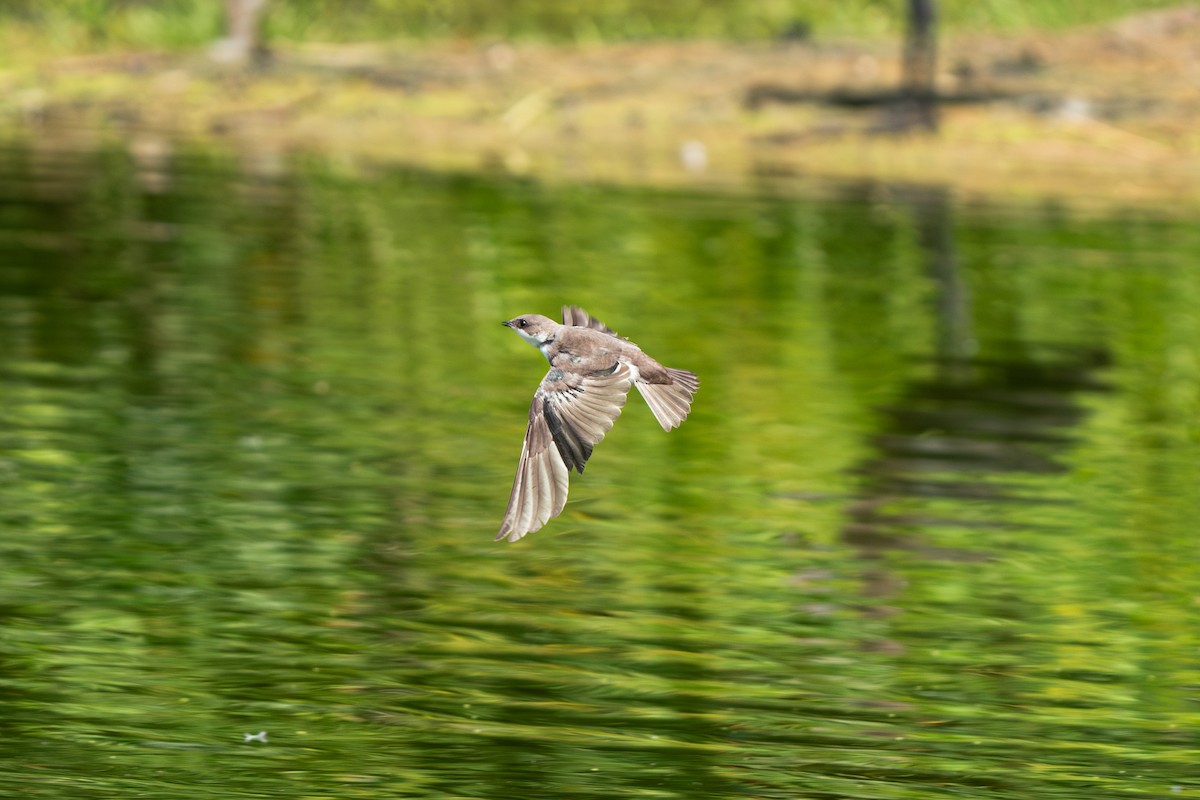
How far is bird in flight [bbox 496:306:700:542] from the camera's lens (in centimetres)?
653

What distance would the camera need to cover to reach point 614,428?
13.4 meters

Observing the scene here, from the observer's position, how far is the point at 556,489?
21.5 feet

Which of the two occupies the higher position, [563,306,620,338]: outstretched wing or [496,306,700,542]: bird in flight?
[563,306,620,338]: outstretched wing

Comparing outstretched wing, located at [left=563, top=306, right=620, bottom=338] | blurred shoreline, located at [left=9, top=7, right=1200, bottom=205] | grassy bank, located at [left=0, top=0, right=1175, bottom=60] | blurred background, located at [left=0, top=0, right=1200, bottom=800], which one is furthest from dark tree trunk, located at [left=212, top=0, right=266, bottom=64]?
outstretched wing, located at [left=563, top=306, right=620, bottom=338]

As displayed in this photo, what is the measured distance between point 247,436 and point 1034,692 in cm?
507

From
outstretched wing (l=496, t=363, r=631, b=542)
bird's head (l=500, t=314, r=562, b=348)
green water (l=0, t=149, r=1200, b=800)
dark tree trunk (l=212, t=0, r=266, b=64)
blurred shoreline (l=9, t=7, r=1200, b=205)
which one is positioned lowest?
green water (l=0, t=149, r=1200, b=800)

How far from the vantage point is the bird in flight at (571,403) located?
6.53 meters

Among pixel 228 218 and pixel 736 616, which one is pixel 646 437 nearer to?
pixel 736 616

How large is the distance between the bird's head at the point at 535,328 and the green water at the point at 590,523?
128 cm

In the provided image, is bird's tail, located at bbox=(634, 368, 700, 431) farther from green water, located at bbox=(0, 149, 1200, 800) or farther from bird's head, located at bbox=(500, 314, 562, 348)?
green water, located at bbox=(0, 149, 1200, 800)

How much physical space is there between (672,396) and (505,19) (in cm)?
2401

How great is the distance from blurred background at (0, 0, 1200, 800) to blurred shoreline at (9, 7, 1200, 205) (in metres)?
0.07

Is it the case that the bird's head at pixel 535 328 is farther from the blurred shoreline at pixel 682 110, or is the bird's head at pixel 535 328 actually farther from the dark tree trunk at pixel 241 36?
the dark tree trunk at pixel 241 36

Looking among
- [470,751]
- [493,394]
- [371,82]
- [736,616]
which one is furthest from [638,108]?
[470,751]
